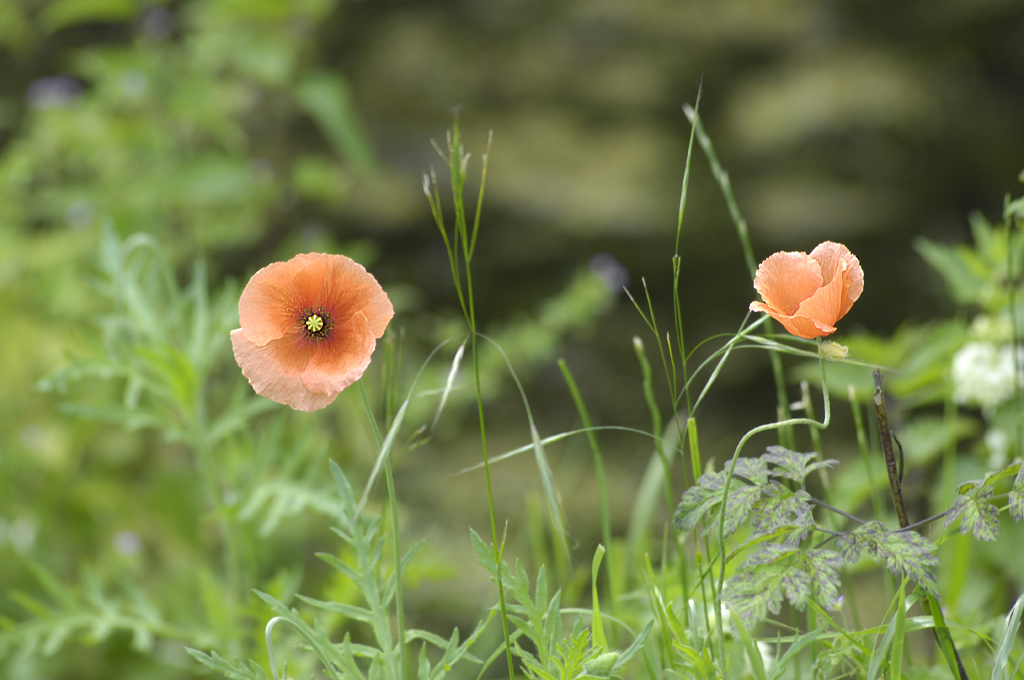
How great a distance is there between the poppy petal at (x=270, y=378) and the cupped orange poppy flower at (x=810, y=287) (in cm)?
23

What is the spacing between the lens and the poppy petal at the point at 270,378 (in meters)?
0.40

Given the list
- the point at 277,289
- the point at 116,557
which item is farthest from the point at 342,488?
the point at 116,557

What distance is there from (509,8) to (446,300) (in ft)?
2.74

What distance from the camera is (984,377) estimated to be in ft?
2.78

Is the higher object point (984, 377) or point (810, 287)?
point (810, 287)

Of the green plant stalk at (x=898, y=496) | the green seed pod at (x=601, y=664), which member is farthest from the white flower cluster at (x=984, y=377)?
the green seed pod at (x=601, y=664)

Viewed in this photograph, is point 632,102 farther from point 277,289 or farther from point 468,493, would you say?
point 277,289

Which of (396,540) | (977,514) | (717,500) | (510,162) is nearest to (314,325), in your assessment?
(396,540)

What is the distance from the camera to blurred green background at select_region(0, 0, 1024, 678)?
1559mm

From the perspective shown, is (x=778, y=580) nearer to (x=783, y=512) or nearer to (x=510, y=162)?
(x=783, y=512)

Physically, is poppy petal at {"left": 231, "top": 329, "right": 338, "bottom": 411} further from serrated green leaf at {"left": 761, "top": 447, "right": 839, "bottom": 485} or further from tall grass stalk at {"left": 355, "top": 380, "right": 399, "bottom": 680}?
serrated green leaf at {"left": 761, "top": 447, "right": 839, "bottom": 485}

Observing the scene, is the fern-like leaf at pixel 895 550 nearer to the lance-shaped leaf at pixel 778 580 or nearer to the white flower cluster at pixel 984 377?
the lance-shaped leaf at pixel 778 580

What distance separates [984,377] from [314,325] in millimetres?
756

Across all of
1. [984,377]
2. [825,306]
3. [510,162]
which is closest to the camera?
[825,306]
